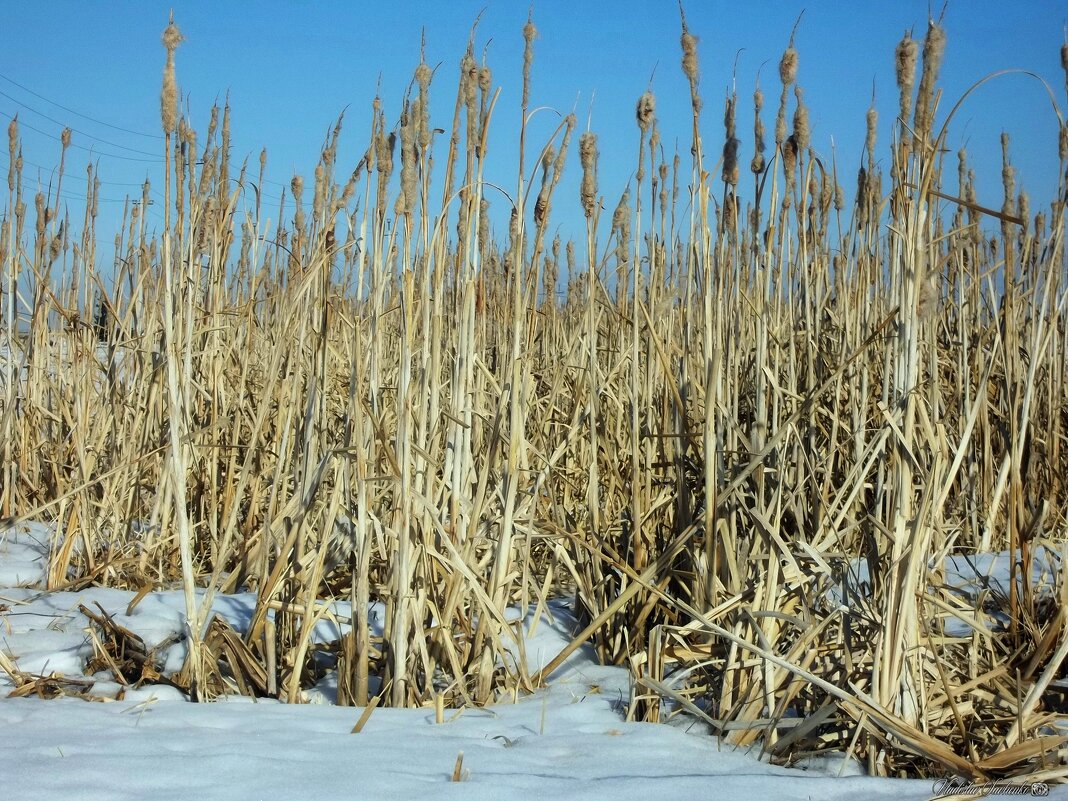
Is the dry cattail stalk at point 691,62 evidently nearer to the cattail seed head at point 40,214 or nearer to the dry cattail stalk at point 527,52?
the dry cattail stalk at point 527,52

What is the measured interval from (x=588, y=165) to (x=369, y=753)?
116 centimetres

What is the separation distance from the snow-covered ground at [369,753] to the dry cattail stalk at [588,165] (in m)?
0.96

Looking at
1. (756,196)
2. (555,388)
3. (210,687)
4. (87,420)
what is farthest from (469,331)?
(87,420)

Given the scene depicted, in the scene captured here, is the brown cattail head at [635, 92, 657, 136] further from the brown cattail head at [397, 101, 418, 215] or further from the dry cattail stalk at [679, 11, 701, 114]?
the brown cattail head at [397, 101, 418, 215]

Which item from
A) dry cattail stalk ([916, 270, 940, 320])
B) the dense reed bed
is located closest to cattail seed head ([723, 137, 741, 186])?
the dense reed bed

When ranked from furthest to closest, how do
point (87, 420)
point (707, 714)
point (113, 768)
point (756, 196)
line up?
point (87, 420) < point (756, 196) < point (707, 714) < point (113, 768)

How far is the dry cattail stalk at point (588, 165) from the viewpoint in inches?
72.6

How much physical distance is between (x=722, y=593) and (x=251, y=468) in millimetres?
1214

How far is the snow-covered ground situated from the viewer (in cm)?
124

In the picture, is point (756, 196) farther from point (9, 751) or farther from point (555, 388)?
point (9, 751)

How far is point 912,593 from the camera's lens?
4.31 ft

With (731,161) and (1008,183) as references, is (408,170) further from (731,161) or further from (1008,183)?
(1008,183)

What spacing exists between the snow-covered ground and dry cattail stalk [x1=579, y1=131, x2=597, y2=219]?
959 mm

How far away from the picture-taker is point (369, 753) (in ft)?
4.50
